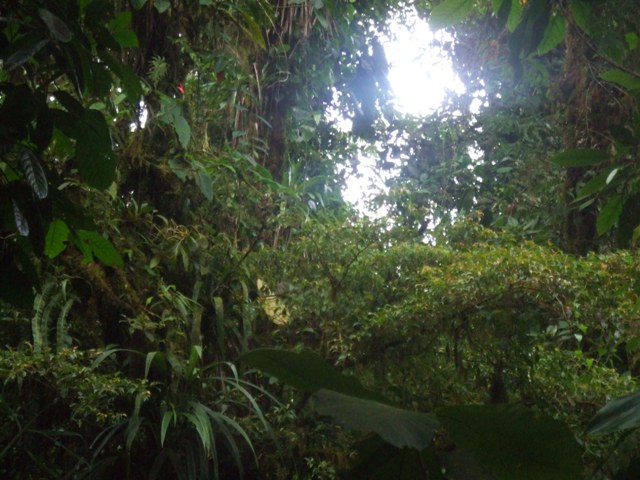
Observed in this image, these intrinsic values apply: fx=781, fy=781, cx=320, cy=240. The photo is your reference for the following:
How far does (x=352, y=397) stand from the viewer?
0.51 meters

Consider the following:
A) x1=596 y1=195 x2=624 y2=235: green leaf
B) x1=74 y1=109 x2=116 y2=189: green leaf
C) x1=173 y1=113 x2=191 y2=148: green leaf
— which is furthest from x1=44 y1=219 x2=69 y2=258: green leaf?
x1=173 y1=113 x2=191 y2=148: green leaf

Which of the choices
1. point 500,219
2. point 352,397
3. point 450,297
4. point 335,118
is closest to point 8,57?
point 352,397

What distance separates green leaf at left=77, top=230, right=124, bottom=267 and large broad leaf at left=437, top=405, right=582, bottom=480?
107cm

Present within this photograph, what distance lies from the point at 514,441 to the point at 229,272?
2.33m

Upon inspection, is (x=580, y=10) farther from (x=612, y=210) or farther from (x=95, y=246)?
(x=95, y=246)

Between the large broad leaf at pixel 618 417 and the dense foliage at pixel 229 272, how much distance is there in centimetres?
75

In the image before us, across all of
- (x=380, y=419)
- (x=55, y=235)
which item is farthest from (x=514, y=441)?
(x=55, y=235)

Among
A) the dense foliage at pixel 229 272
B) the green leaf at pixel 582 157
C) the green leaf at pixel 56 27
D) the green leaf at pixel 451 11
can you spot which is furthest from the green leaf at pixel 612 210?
the green leaf at pixel 56 27

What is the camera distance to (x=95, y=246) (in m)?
1.50

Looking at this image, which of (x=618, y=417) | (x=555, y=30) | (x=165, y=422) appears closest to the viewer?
(x=618, y=417)

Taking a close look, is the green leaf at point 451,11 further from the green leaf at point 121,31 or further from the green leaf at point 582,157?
the green leaf at point 121,31

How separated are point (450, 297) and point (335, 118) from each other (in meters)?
2.82

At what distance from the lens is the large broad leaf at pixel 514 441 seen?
Answer: 500 mm

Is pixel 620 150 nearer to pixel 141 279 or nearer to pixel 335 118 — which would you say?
pixel 141 279
